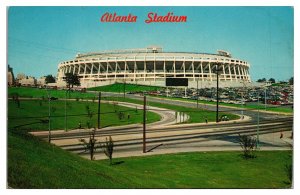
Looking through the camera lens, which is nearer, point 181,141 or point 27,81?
point 181,141

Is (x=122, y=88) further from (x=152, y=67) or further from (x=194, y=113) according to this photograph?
(x=194, y=113)

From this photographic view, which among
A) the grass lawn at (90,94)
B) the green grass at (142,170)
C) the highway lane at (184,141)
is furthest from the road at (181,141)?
the grass lawn at (90,94)

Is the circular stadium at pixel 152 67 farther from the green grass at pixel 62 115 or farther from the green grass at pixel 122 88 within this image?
the green grass at pixel 62 115

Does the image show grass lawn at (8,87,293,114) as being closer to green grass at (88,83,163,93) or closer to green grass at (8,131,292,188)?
green grass at (88,83,163,93)

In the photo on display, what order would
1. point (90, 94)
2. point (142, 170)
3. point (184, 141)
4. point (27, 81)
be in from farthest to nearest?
point (90, 94)
point (27, 81)
point (184, 141)
point (142, 170)

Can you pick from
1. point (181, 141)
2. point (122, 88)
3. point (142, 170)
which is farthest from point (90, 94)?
point (142, 170)


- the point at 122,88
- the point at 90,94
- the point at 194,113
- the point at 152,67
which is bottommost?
the point at 194,113
